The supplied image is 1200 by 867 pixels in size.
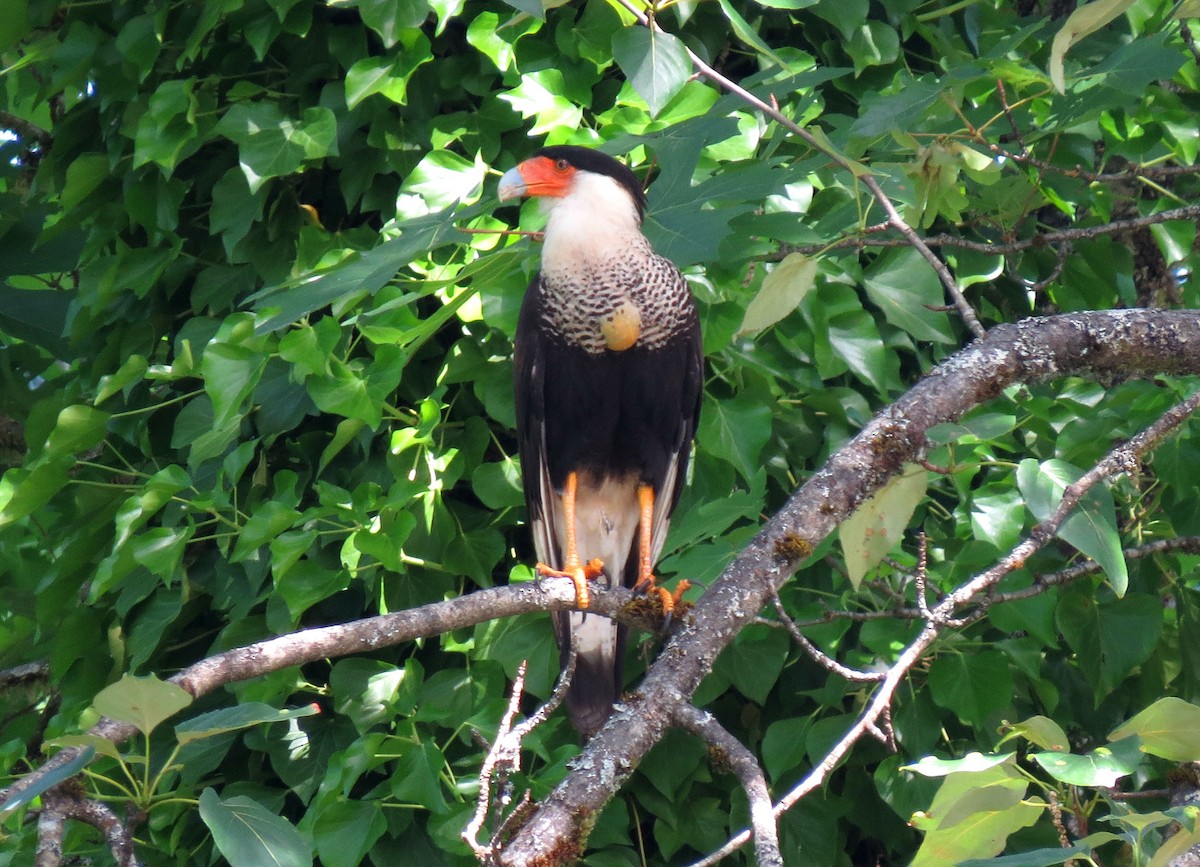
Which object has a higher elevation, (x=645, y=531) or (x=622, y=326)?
(x=622, y=326)

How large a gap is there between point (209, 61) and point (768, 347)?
1.60m

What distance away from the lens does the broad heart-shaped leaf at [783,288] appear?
1848 mm

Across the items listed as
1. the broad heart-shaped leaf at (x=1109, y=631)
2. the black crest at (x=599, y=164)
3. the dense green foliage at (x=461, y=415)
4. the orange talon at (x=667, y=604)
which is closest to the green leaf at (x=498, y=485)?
the dense green foliage at (x=461, y=415)

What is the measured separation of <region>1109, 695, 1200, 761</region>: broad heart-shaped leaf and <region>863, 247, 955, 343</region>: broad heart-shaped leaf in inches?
53.3

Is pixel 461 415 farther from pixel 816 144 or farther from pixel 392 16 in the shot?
pixel 816 144

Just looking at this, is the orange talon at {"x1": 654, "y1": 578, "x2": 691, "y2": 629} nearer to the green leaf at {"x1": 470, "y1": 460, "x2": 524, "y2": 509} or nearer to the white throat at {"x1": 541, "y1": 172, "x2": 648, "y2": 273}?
the green leaf at {"x1": 470, "y1": 460, "x2": 524, "y2": 509}

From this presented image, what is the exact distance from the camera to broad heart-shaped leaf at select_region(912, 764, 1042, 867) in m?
1.30

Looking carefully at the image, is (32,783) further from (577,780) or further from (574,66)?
(574,66)

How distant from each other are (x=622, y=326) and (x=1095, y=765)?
1828 millimetres

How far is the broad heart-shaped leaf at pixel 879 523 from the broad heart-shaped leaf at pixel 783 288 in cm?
31

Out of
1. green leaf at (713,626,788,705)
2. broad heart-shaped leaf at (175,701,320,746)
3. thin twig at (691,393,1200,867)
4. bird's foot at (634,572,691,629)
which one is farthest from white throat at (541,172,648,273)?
broad heart-shaped leaf at (175,701,320,746)

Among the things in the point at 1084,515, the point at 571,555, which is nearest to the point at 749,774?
the point at 1084,515

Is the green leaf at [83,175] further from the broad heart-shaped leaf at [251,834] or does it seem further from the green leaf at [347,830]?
the broad heart-shaped leaf at [251,834]

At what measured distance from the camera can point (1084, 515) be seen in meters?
1.71
